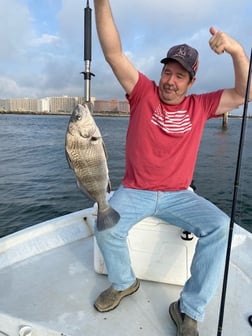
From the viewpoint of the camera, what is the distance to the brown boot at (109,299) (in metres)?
2.83

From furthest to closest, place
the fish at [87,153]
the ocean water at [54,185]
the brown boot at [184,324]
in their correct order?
the ocean water at [54,185], the brown boot at [184,324], the fish at [87,153]

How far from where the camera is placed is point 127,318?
2.75 m

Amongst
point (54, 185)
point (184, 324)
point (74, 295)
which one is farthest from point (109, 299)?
point (54, 185)

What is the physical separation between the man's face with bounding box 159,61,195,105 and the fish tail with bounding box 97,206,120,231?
123 centimetres

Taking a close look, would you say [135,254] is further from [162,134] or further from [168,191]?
[162,134]

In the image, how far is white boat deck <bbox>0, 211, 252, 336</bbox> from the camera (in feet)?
8.60

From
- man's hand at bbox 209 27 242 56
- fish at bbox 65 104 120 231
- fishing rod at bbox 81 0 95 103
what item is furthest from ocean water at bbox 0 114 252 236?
man's hand at bbox 209 27 242 56

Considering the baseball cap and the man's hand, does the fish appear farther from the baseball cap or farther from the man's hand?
the man's hand

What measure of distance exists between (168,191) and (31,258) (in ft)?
6.26

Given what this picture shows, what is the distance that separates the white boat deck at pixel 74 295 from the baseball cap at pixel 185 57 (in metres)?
2.20

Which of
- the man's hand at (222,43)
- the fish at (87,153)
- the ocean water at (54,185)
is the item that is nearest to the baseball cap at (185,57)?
the man's hand at (222,43)

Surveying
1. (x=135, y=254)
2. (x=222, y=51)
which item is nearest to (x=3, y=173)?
(x=135, y=254)

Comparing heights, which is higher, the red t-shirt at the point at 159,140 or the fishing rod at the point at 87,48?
the fishing rod at the point at 87,48

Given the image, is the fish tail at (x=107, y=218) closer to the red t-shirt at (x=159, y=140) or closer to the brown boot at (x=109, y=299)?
the red t-shirt at (x=159, y=140)
